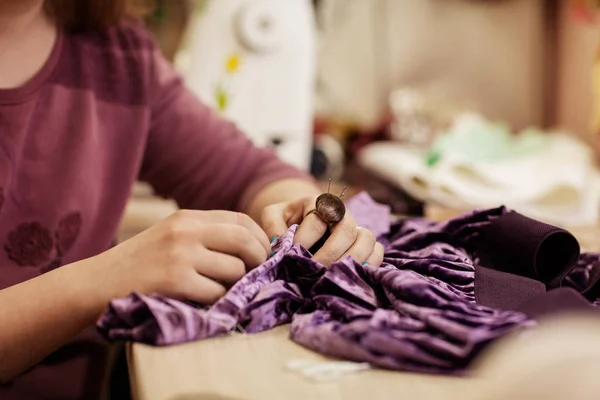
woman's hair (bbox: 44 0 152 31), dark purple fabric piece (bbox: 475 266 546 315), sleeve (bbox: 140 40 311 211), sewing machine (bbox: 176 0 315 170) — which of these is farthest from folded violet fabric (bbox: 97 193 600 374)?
sewing machine (bbox: 176 0 315 170)

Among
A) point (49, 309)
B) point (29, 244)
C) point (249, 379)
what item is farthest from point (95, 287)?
point (29, 244)

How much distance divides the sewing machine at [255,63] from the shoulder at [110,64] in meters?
0.39

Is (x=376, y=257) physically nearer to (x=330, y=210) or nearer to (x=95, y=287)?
(x=330, y=210)

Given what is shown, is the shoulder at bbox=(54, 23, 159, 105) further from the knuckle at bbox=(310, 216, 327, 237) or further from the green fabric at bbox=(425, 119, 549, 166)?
the green fabric at bbox=(425, 119, 549, 166)

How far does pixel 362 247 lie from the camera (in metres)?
0.61

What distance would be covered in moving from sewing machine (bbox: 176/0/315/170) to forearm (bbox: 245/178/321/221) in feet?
1.43

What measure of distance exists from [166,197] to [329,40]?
874 millimetres

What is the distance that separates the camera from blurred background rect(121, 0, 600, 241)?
1265 mm

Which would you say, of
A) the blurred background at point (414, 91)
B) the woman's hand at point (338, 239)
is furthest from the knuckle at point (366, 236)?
the blurred background at point (414, 91)

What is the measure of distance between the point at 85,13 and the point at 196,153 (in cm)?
22

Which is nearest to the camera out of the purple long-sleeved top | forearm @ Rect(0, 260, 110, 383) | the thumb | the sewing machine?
forearm @ Rect(0, 260, 110, 383)

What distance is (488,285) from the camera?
58 cm

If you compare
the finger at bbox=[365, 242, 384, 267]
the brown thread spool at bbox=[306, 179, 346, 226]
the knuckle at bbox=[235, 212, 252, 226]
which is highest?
the knuckle at bbox=[235, 212, 252, 226]

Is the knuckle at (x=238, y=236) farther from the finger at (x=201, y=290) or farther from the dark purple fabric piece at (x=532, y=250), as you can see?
the dark purple fabric piece at (x=532, y=250)
